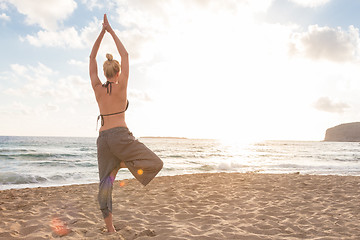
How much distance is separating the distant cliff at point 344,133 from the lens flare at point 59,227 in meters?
191

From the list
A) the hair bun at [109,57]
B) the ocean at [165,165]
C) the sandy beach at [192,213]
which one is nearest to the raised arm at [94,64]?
the hair bun at [109,57]

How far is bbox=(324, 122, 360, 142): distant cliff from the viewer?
16488 centimetres

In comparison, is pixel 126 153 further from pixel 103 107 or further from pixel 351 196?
pixel 351 196

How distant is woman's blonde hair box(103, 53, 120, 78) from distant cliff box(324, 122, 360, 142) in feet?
629

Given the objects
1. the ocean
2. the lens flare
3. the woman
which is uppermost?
the woman

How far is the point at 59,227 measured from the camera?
398 cm

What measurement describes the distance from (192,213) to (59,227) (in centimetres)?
217

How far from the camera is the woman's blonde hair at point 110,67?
291 centimetres

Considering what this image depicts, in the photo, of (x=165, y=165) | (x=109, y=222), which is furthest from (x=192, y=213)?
(x=165, y=165)

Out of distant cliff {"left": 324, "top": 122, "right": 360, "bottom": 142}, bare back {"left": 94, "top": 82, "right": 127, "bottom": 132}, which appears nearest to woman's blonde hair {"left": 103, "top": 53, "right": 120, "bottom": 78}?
bare back {"left": 94, "top": 82, "right": 127, "bottom": 132}

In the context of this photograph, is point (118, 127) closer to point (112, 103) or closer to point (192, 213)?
point (112, 103)

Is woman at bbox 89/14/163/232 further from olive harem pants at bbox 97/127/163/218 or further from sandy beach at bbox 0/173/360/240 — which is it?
sandy beach at bbox 0/173/360/240

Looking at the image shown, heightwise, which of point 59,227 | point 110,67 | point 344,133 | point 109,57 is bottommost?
point 59,227

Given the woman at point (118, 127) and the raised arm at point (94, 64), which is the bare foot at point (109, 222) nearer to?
the woman at point (118, 127)
